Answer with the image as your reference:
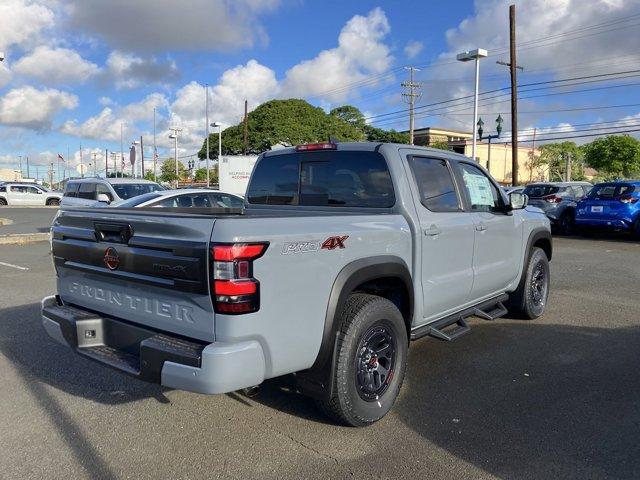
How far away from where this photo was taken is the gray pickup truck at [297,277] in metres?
2.72

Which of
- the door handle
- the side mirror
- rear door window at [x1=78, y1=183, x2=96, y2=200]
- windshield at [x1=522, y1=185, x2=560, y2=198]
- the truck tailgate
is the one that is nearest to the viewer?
the truck tailgate

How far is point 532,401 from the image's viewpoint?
3.94 m

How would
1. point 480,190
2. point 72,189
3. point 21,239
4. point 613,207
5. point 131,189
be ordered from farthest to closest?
point 72,189, point 131,189, point 613,207, point 21,239, point 480,190

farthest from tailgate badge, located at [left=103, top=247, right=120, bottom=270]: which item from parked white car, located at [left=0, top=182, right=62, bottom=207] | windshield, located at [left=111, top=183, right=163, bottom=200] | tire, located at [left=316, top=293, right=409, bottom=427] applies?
parked white car, located at [left=0, top=182, right=62, bottom=207]

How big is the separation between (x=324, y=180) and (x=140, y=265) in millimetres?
1919

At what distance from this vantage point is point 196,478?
290cm

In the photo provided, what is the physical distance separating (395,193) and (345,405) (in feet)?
5.25

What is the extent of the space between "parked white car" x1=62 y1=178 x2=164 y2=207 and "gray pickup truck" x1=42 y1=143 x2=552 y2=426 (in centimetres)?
1088

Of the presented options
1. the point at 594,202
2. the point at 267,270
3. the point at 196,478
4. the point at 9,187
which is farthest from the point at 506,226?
the point at 9,187

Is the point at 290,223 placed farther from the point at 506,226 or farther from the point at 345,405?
the point at 506,226

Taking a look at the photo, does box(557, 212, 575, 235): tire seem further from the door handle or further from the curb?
the curb

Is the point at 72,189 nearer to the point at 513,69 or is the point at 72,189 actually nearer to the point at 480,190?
the point at 480,190

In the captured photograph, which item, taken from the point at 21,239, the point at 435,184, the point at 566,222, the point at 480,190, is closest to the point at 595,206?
the point at 566,222

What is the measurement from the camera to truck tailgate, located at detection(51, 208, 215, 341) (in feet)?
9.04
